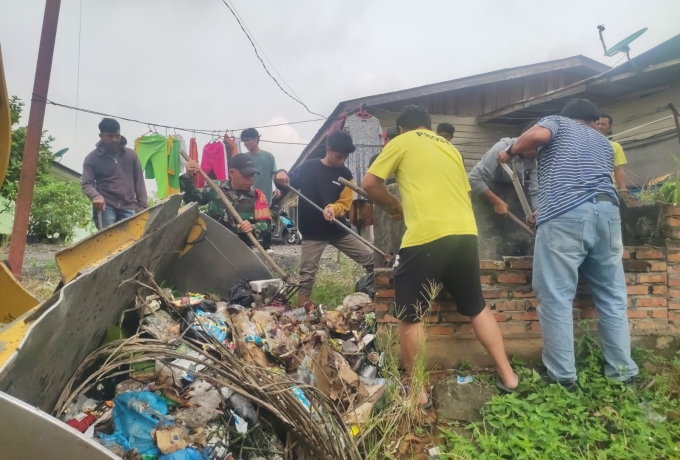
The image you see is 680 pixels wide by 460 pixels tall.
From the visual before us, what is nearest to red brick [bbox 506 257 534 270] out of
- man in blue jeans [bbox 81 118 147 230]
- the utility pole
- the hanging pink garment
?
man in blue jeans [bbox 81 118 147 230]

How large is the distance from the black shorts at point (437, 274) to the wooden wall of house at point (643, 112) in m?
6.44

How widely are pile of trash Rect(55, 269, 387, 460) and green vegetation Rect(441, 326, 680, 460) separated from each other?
0.60 meters

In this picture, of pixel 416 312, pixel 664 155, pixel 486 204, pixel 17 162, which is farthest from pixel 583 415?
pixel 17 162

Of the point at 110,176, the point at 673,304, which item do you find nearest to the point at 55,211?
the point at 110,176

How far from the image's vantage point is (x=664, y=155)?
23.6 feet

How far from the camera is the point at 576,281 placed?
2.48 metres

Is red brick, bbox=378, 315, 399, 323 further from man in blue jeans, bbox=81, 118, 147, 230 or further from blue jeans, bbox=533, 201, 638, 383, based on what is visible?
man in blue jeans, bbox=81, 118, 147, 230

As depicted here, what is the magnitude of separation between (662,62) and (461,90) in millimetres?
3805

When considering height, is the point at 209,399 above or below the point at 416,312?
below

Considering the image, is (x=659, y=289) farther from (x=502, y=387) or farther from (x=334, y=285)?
(x=334, y=285)

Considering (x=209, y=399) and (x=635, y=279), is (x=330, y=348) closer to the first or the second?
(x=209, y=399)

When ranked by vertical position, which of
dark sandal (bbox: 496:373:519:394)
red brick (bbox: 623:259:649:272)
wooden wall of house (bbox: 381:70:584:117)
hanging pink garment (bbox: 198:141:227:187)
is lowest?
dark sandal (bbox: 496:373:519:394)

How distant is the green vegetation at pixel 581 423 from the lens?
2.09 metres

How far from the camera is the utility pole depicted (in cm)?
454
